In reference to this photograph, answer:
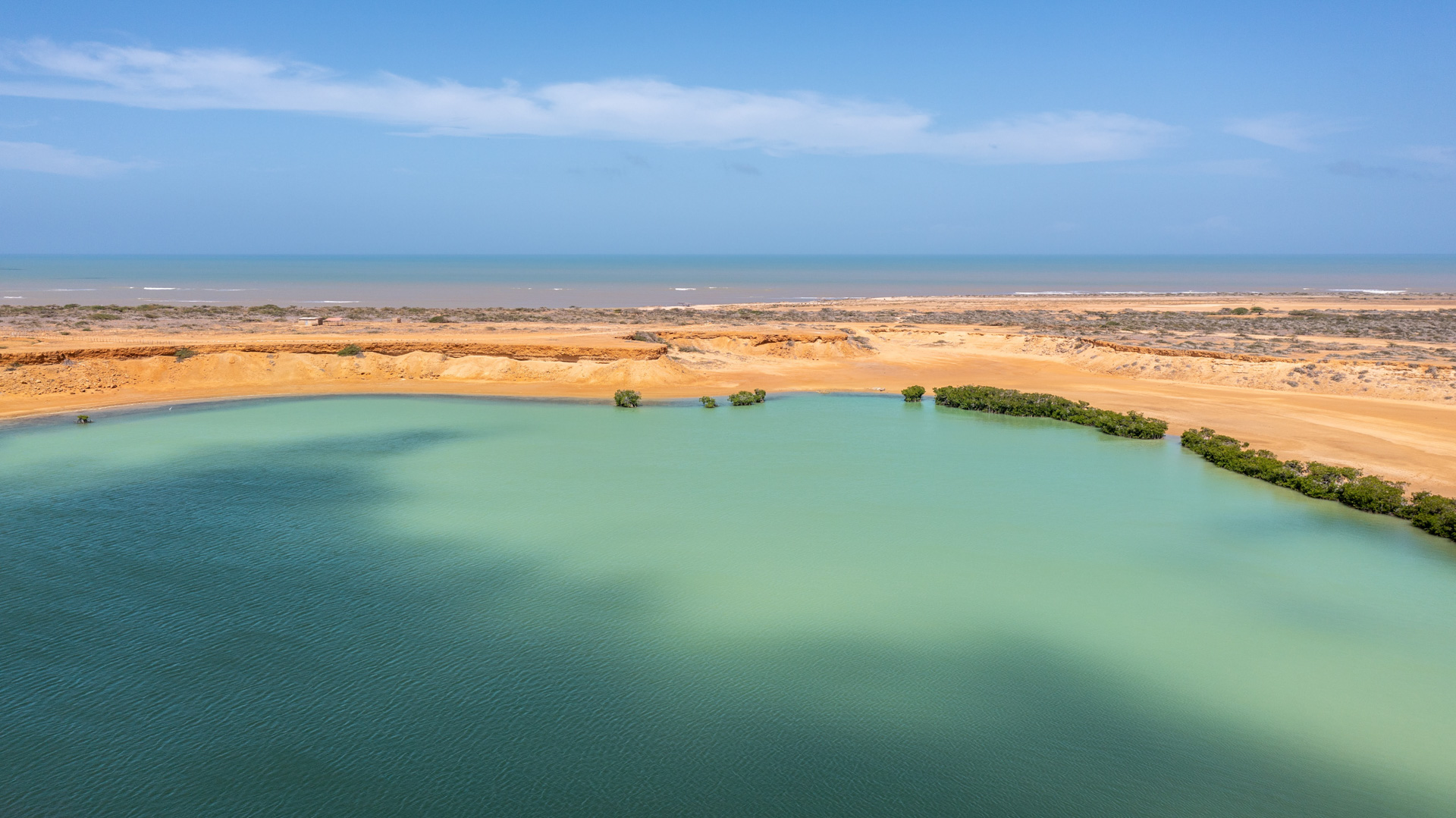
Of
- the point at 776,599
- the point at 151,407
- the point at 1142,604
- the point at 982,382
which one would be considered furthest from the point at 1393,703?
the point at 151,407

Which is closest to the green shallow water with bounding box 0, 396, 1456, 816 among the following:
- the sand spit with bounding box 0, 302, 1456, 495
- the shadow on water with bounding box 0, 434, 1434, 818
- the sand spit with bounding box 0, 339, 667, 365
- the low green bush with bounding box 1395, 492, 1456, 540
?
the shadow on water with bounding box 0, 434, 1434, 818

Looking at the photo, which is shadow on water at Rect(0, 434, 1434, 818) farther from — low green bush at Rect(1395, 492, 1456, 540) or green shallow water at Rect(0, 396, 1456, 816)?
low green bush at Rect(1395, 492, 1456, 540)

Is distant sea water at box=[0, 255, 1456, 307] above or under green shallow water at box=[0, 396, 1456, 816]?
above

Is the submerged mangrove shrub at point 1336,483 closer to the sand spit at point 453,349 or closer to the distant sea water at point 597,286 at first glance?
the sand spit at point 453,349

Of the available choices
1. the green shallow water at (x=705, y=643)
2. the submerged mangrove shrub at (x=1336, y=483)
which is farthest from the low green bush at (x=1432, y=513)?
the green shallow water at (x=705, y=643)

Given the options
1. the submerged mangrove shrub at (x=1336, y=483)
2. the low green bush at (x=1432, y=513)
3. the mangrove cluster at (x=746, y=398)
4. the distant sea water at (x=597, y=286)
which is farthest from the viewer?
the distant sea water at (x=597, y=286)
